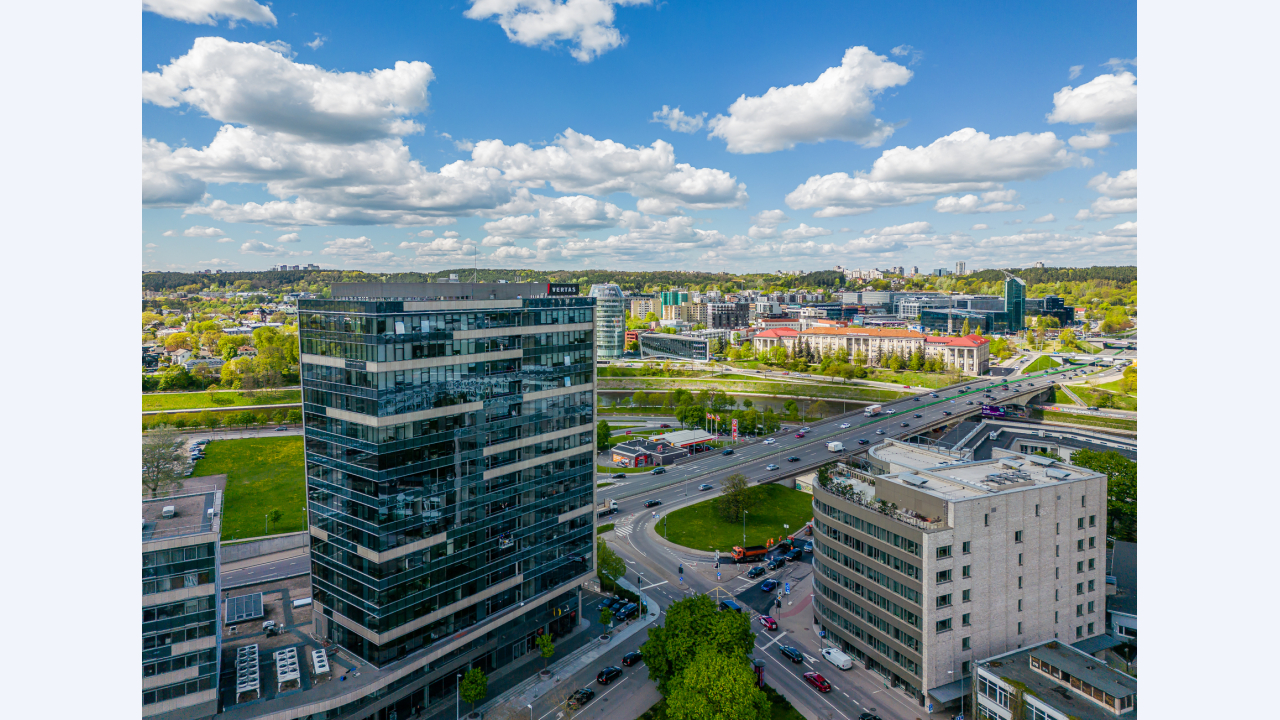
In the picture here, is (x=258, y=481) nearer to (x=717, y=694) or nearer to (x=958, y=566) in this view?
(x=717, y=694)

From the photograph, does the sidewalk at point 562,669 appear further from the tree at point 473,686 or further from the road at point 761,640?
the tree at point 473,686

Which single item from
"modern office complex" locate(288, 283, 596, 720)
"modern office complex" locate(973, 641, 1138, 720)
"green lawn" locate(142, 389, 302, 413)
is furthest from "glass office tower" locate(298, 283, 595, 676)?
"green lawn" locate(142, 389, 302, 413)

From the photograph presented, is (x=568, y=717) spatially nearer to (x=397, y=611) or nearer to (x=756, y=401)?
(x=397, y=611)

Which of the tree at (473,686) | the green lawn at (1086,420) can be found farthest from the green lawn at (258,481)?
the green lawn at (1086,420)

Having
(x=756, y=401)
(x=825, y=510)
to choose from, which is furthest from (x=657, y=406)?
(x=825, y=510)

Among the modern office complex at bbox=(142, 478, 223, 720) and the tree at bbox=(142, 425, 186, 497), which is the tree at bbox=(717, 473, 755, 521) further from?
the tree at bbox=(142, 425, 186, 497)
